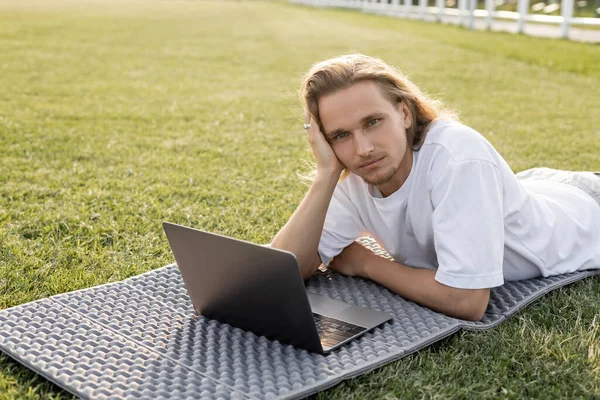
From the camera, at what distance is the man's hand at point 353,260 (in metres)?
3.48

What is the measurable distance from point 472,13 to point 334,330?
71.3ft

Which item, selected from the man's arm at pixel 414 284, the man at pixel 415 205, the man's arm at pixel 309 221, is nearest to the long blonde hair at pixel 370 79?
the man at pixel 415 205

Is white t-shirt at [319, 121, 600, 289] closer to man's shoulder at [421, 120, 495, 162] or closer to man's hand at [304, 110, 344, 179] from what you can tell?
man's shoulder at [421, 120, 495, 162]

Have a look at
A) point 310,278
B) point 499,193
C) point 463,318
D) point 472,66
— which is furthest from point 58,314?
point 472,66

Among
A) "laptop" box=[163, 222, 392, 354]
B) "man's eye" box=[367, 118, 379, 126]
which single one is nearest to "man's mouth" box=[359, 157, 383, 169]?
"man's eye" box=[367, 118, 379, 126]

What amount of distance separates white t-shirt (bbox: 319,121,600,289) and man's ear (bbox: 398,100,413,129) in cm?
11

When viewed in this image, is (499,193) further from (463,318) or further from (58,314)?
(58,314)

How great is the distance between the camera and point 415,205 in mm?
3098

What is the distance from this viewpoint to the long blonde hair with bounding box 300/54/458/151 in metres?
3.01

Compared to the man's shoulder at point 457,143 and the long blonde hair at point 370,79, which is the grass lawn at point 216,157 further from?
the long blonde hair at point 370,79

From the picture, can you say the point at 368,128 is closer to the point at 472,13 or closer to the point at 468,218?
the point at 468,218

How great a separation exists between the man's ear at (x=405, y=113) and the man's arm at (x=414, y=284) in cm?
63

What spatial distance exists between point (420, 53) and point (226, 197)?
1103 centimetres

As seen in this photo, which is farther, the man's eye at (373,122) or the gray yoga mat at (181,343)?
the man's eye at (373,122)
